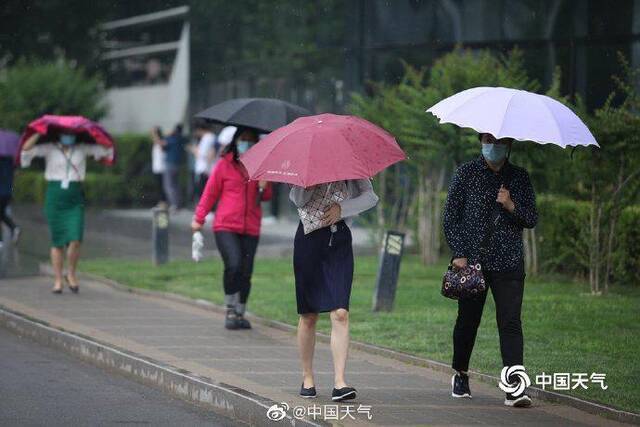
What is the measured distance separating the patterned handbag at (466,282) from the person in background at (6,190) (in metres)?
12.5

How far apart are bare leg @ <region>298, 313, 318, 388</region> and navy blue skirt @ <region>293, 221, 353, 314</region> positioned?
66mm

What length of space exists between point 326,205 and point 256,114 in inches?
132

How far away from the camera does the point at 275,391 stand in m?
9.30

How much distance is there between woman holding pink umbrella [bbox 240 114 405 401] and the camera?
8.79m

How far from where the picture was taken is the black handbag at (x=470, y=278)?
8883 mm

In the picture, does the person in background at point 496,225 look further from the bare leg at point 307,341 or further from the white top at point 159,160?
the white top at point 159,160

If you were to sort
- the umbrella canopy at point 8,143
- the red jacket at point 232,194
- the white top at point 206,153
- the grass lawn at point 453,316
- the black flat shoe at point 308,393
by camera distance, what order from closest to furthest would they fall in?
the black flat shoe at point 308,393 → the grass lawn at point 453,316 → the red jacket at point 232,194 → the umbrella canopy at point 8,143 → the white top at point 206,153

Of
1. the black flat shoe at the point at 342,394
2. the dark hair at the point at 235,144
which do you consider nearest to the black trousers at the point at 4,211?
the dark hair at the point at 235,144

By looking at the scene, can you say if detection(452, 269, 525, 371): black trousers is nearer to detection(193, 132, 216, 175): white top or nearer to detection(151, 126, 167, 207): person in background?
detection(193, 132, 216, 175): white top

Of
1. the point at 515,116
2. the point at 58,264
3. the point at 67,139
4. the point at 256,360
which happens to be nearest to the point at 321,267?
the point at 515,116

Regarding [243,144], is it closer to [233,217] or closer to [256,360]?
[233,217]

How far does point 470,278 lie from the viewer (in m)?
8.88

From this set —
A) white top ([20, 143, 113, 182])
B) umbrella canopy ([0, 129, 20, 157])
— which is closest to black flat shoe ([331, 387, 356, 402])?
white top ([20, 143, 113, 182])

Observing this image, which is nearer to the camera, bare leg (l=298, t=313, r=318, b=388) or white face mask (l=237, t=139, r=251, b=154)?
bare leg (l=298, t=313, r=318, b=388)
